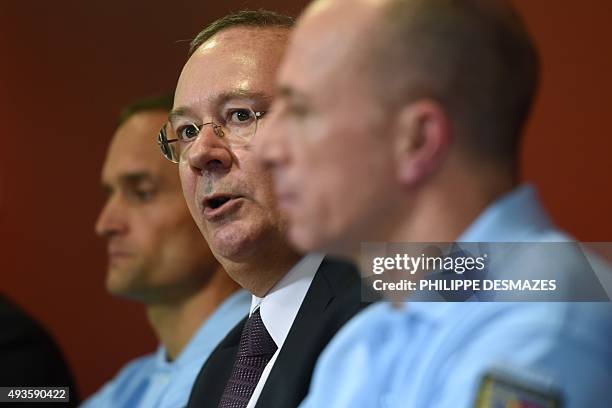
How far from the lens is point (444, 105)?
2.69 feet

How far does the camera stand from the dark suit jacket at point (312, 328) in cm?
118

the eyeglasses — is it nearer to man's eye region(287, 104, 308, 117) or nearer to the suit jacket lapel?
the suit jacket lapel

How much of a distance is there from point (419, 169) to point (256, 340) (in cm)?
56

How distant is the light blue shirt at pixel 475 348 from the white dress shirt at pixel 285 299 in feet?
1.31

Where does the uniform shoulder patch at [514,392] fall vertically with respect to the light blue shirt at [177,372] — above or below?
below

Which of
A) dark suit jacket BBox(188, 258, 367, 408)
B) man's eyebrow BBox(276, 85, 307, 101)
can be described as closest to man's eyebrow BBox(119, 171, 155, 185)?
dark suit jacket BBox(188, 258, 367, 408)

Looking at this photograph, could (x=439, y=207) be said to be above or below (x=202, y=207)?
below

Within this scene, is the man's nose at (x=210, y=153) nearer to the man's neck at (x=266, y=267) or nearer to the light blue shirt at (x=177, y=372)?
the man's neck at (x=266, y=267)

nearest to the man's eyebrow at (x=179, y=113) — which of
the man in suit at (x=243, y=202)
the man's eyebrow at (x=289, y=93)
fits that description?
the man in suit at (x=243, y=202)

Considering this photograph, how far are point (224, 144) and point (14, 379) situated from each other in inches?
34.8

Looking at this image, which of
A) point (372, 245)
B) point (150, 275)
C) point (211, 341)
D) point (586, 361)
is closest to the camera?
point (586, 361)

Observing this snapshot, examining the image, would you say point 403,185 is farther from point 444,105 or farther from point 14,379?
point 14,379

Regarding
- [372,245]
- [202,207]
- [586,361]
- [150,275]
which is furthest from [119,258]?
[586,361]

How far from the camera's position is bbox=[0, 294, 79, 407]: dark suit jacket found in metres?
2.01
